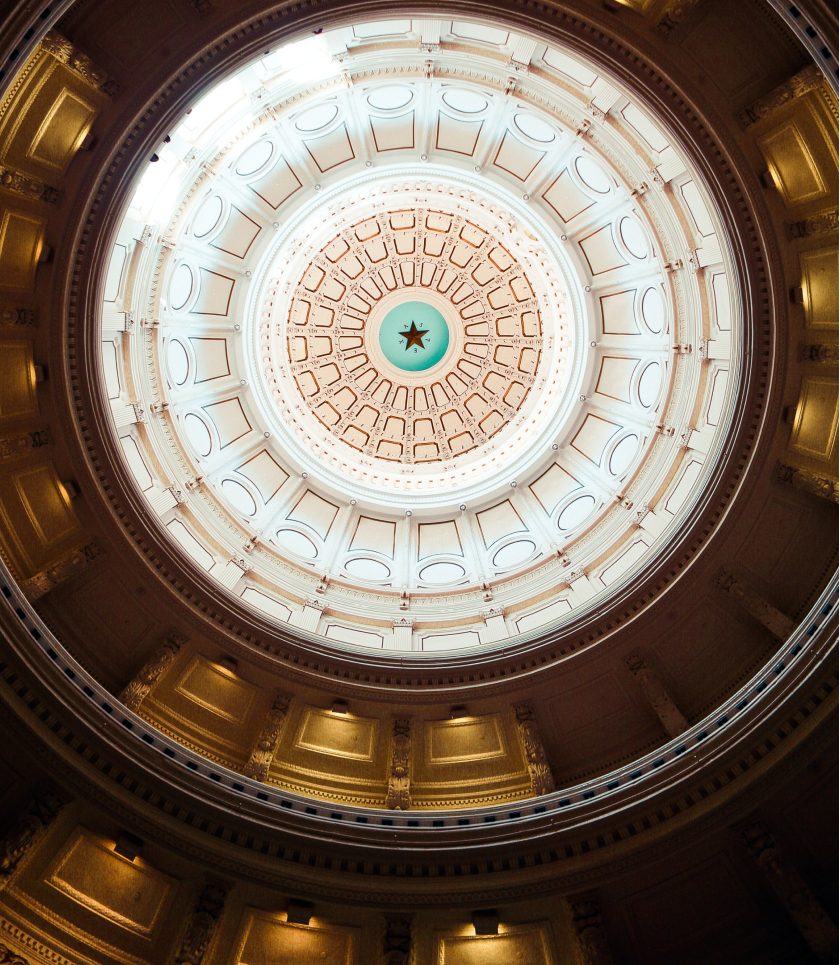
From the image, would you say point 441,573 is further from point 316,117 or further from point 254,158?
point 316,117

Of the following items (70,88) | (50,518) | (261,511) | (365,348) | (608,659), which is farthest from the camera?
(365,348)

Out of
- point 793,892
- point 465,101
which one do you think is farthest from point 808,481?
point 465,101

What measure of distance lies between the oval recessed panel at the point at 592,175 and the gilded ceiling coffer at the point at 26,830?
18.6m

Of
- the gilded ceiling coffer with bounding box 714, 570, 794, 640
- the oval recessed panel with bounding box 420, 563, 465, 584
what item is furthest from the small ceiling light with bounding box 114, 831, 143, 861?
the gilded ceiling coffer with bounding box 714, 570, 794, 640

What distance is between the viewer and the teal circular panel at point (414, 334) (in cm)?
2408

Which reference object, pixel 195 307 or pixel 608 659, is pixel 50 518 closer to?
pixel 195 307

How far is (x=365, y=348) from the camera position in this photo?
2419 centimetres

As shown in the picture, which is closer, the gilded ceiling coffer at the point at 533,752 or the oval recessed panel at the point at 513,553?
the gilded ceiling coffer at the point at 533,752

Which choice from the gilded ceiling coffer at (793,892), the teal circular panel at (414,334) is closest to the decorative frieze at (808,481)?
the gilded ceiling coffer at (793,892)

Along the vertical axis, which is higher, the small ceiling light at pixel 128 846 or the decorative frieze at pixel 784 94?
the decorative frieze at pixel 784 94

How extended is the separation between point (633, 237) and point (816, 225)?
20.2 feet

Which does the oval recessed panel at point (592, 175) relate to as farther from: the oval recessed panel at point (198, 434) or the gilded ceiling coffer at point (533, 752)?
the gilded ceiling coffer at point (533, 752)

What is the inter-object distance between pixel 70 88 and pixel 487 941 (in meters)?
17.1

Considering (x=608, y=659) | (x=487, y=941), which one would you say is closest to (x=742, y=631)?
(x=608, y=659)
